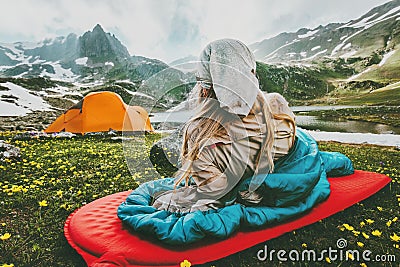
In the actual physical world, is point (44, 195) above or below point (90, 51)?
below

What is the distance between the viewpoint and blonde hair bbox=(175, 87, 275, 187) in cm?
285

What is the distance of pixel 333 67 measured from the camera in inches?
4651

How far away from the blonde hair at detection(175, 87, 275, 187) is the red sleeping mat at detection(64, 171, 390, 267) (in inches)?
25.0

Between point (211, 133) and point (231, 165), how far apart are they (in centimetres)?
37

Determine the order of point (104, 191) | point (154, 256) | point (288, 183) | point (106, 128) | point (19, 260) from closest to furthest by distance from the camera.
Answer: point (154, 256) → point (19, 260) → point (288, 183) → point (104, 191) → point (106, 128)

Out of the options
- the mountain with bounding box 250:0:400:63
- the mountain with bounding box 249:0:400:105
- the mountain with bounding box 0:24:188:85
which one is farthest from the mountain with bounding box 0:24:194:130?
the mountain with bounding box 250:0:400:63

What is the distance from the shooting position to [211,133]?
112 inches

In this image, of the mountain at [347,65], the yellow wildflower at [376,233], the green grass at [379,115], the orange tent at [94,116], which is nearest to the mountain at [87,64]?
the mountain at [347,65]

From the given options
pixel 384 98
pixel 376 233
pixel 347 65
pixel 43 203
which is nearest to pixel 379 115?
pixel 376 233

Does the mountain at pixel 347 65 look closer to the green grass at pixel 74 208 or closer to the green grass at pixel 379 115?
the green grass at pixel 379 115

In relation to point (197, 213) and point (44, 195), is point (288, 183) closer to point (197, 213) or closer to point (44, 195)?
point (197, 213)

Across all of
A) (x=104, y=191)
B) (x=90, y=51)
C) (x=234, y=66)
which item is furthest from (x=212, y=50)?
(x=90, y=51)

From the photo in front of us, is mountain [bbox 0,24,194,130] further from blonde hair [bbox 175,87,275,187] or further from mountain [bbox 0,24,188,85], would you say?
blonde hair [bbox 175,87,275,187]

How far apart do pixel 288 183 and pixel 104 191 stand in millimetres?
3068
